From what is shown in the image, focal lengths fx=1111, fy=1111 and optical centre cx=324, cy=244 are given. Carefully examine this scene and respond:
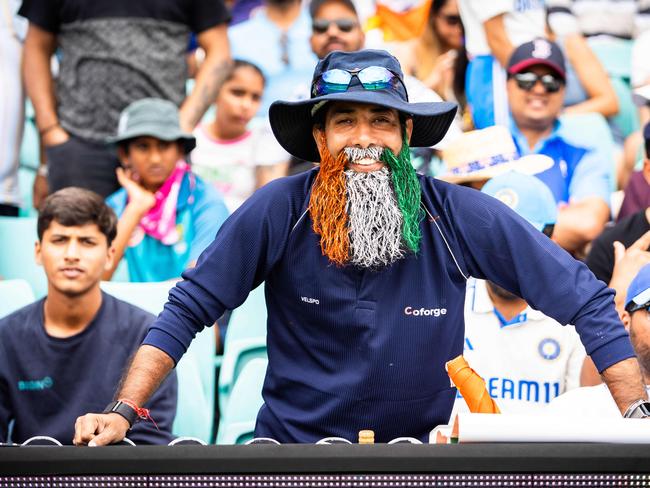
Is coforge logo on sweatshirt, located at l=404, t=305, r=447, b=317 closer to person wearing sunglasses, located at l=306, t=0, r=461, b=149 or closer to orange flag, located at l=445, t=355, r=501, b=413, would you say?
orange flag, located at l=445, t=355, r=501, b=413

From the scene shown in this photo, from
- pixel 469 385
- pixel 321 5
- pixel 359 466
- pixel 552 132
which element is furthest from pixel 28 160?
pixel 359 466

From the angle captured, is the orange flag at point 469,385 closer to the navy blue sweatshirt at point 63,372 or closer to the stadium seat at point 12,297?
the navy blue sweatshirt at point 63,372

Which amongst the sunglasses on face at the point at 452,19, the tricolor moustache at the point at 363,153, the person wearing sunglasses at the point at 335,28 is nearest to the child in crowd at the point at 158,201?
the person wearing sunglasses at the point at 335,28

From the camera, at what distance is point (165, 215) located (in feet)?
18.7

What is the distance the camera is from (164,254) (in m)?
5.69

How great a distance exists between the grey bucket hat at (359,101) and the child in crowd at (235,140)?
294 centimetres

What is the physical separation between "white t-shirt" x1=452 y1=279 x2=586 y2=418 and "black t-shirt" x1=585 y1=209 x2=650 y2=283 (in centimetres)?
50

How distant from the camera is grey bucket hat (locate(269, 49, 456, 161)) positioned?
3211mm

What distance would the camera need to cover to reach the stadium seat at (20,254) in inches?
225

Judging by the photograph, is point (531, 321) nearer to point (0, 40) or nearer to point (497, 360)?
point (497, 360)

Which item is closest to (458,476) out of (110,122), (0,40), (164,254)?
(164,254)

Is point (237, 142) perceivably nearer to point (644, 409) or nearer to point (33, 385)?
point (33, 385)

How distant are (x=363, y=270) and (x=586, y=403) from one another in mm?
1078

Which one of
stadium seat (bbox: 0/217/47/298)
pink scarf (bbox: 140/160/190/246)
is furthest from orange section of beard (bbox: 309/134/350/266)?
stadium seat (bbox: 0/217/47/298)
